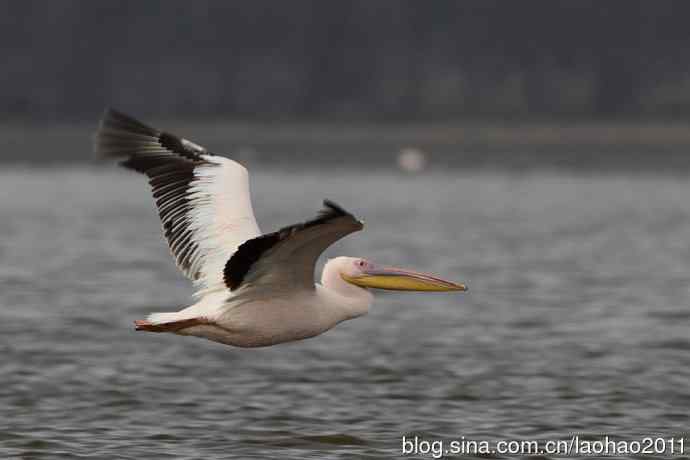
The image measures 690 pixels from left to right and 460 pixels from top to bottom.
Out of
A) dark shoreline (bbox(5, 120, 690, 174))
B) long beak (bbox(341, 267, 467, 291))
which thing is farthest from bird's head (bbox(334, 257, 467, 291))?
dark shoreline (bbox(5, 120, 690, 174))

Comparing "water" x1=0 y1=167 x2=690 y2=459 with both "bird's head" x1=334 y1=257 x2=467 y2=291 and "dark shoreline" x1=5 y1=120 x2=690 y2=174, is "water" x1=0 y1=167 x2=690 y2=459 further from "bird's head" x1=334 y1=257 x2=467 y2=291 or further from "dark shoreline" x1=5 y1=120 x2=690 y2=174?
"dark shoreline" x1=5 y1=120 x2=690 y2=174

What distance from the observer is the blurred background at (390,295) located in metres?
12.7

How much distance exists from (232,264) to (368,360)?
5.44 m

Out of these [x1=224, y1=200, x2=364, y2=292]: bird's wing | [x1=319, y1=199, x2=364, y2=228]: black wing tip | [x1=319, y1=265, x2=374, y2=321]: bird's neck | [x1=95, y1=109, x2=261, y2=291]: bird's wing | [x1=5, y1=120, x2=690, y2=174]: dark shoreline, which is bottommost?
[x1=319, y1=199, x2=364, y2=228]: black wing tip

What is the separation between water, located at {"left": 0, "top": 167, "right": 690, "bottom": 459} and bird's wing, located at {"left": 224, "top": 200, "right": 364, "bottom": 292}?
4.41 feet

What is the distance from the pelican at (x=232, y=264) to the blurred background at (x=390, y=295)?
1.02 meters

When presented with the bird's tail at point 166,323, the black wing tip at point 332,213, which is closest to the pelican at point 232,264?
the bird's tail at point 166,323

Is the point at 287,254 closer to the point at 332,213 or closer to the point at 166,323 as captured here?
the point at 166,323

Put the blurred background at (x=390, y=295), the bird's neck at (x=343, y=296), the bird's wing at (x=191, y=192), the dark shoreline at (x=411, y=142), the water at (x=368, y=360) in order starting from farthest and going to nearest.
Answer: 1. the dark shoreline at (x=411, y=142)
2. the blurred background at (x=390, y=295)
3. the water at (x=368, y=360)
4. the bird's wing at (x=191, y=192)
5. the bird's neck at (x=343, y=296)

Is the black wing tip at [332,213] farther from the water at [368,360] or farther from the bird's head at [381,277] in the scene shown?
the water at [368,360]

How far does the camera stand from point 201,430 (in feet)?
40.1

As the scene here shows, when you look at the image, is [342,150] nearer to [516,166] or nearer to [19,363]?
[516,166]

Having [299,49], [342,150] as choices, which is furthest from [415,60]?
[342,150]

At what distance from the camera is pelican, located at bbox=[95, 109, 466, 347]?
10.5m
